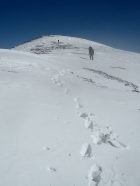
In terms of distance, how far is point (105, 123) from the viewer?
692 cm

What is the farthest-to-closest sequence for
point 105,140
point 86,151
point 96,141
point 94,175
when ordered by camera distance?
point 105,140 < point 96,141 < point 86,151 < point 94,175

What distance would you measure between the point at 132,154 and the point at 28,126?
325 cm

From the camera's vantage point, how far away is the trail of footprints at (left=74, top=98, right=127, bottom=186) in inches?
159

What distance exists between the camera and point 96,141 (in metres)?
5.41

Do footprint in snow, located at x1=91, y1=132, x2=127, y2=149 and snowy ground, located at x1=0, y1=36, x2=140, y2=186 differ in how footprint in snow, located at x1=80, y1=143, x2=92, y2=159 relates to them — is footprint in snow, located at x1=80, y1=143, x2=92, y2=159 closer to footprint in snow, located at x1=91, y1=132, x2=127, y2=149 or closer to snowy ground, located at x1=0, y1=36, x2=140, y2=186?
snowy ground, located at x1=0, y1=36, x2=140, y2=186

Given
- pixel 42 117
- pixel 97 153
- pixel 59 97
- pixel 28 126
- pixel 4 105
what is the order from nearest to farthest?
pixel 97 153
pixel 28 126
pixel 42 117
pixel 4 105
pixel 59 97

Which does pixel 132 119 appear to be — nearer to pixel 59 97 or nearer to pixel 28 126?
pixel 59 97

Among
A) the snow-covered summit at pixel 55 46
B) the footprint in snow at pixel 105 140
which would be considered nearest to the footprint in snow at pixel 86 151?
the footprint in snow at pixel 105 140

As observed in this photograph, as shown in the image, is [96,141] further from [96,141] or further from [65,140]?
[65,140]

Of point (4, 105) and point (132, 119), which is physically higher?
point (4, 105)

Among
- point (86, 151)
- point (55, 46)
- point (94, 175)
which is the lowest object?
point (94, 175)

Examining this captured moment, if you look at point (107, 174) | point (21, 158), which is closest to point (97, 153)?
point (107, 174)

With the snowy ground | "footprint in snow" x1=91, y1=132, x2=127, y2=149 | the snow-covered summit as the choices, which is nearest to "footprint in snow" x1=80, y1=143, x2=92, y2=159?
the snowy ground

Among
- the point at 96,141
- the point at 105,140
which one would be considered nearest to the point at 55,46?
the point at 105,140
